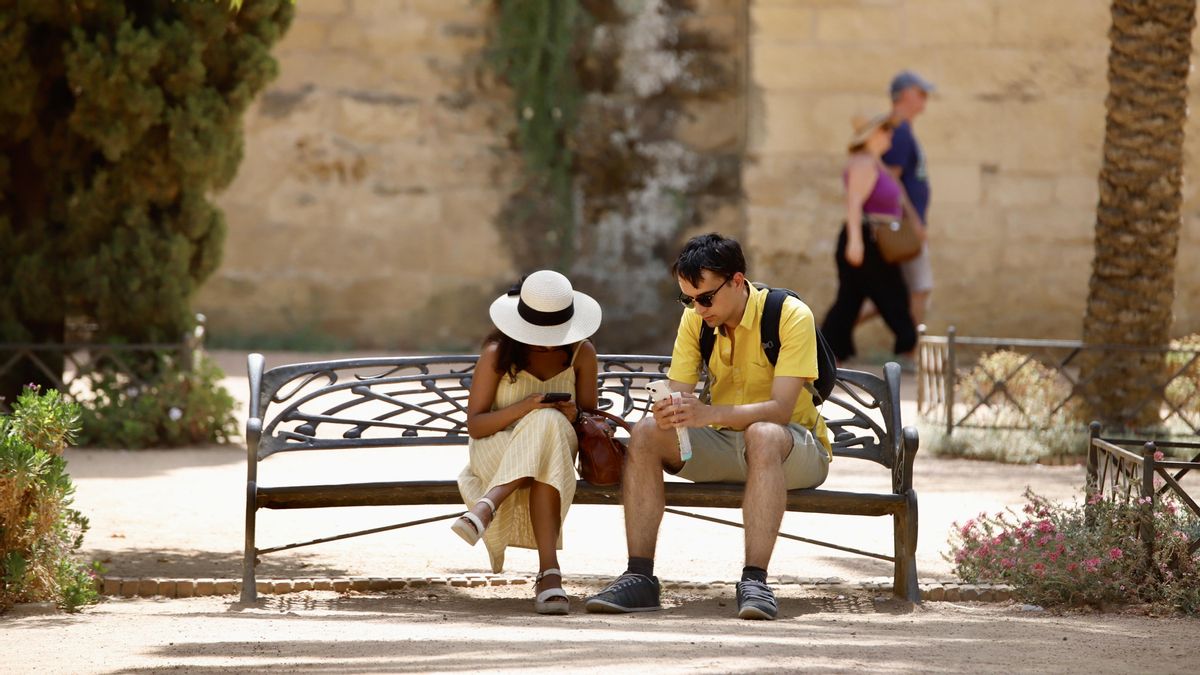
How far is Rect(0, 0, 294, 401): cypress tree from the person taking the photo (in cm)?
831

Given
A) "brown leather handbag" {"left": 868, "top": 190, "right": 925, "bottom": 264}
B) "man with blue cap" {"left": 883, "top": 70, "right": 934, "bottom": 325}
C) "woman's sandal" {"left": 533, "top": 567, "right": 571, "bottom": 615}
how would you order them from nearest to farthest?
1. "woman's sandal" {"left": 533, "top": 567, "right": 571, "bottom": 615}
2. "brown leather handbag" {"left": 868, "top": 190, "right": 925, "bottom": 264}
3. "man with blue cap" {"left": 883, "top": 70, "right": 934, "bottom": 325}

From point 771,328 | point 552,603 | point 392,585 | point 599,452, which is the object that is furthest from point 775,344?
point 392,585

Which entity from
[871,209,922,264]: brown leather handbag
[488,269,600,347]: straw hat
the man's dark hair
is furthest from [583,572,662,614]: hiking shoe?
[871,209,922,264]: brown leather handbag

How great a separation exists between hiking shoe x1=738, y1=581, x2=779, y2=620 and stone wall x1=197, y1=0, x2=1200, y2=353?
7.73 meters

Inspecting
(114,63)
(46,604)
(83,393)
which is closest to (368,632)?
(46,604)

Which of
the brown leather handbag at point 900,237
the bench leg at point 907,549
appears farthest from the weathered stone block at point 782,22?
the bench leg at point 907,549

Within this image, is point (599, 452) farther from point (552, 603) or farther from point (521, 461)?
point (552, 603)

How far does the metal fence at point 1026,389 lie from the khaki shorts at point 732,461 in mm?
3411

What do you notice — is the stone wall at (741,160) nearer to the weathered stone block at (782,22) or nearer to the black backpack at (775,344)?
the weathered stone block at (782,22)

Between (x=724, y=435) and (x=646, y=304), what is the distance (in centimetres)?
769

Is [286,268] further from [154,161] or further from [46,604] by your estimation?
[46,604]

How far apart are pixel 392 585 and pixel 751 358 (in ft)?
4.59

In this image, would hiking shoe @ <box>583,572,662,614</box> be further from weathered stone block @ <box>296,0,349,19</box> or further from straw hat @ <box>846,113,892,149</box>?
weathered stone block @ <box>296,0,349,19</box>

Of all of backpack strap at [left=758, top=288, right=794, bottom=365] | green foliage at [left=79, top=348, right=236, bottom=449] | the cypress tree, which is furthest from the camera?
green foliage at [left=79, top=348, right=236, bottom=449]
